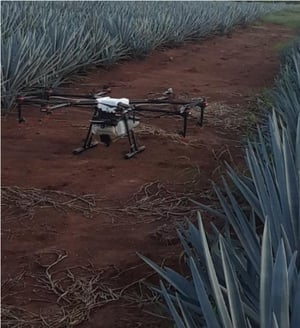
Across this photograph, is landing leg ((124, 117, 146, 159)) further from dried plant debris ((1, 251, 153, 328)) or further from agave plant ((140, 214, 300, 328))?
agave plant ((140, 214, 300, 328))

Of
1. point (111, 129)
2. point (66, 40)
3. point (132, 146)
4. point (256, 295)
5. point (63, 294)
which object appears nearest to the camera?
point (256, 295)

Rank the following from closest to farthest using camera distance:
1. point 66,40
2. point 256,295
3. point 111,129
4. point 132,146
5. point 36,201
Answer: point 256,295 → point 36,201 → point 111,129 → point 132,146 → point 66,40

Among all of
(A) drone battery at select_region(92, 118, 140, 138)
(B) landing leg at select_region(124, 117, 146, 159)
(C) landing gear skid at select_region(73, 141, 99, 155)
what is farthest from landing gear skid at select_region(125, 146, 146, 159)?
(C) landing gear skid at select_region(73, 141, 99, 155)

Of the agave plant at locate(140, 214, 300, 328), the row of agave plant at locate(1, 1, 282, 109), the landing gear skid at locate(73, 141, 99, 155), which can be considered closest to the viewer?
the agave plant at locate(140, 214, 300, 328)

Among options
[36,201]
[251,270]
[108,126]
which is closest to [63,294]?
[251,270]

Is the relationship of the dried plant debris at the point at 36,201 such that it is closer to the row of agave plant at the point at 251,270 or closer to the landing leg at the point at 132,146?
the landing leg at the point at 132,146

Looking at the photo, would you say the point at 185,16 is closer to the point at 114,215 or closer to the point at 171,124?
the point at 171,124

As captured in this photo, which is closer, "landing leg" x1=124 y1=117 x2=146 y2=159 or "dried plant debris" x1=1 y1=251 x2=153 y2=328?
"dried plant debris" x1=1 y1=251 x2=153 y2=328

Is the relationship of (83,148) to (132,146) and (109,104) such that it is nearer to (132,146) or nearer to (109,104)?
(132,146)

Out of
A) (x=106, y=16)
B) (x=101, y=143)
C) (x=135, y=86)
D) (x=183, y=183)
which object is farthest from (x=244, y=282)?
(x=106, y=16)
